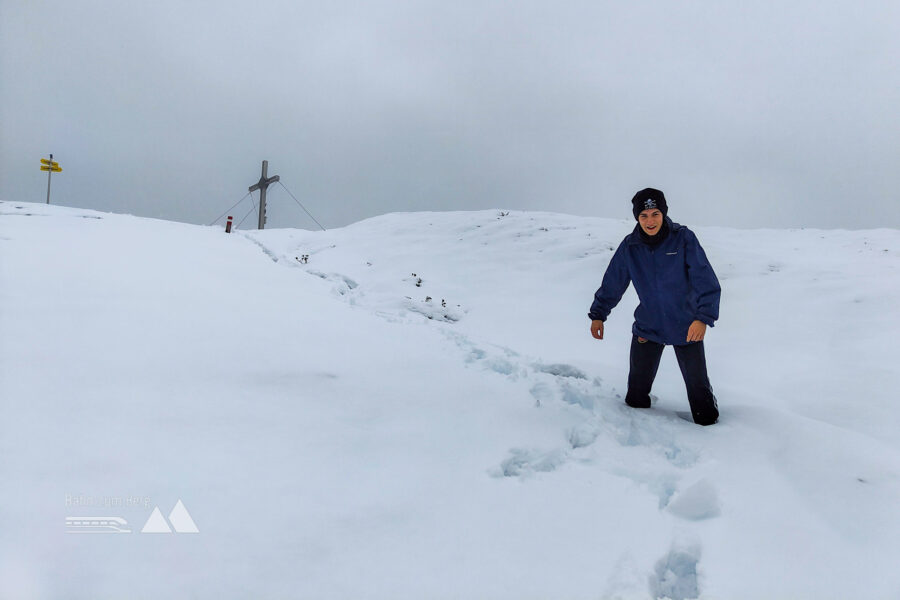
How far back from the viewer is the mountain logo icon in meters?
1.55

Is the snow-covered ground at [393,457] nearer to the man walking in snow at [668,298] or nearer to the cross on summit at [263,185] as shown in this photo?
the man walking in snow at [668,298]

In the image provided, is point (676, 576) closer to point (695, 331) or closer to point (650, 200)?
point (695, 331)

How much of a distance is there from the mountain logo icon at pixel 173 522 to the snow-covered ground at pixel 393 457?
2 cm

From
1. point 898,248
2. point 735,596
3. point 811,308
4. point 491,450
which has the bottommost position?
point 735,596

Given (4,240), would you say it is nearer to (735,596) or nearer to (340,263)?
(340,263)

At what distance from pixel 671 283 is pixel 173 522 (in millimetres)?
3395

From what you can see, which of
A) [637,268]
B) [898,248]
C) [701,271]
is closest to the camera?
[701,271]

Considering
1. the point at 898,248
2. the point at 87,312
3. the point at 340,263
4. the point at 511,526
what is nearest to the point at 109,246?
the point at 87,312

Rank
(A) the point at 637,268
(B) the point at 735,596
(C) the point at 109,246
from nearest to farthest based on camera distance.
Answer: (B) the point at 735,596, (A) the point at 637,268, (C) the point at 109,246

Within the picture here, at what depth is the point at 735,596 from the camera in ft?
5.37

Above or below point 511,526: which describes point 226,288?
above

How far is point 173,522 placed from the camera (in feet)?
5.21

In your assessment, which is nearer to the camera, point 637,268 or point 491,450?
point 491,450

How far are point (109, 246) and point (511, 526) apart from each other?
266 inches
